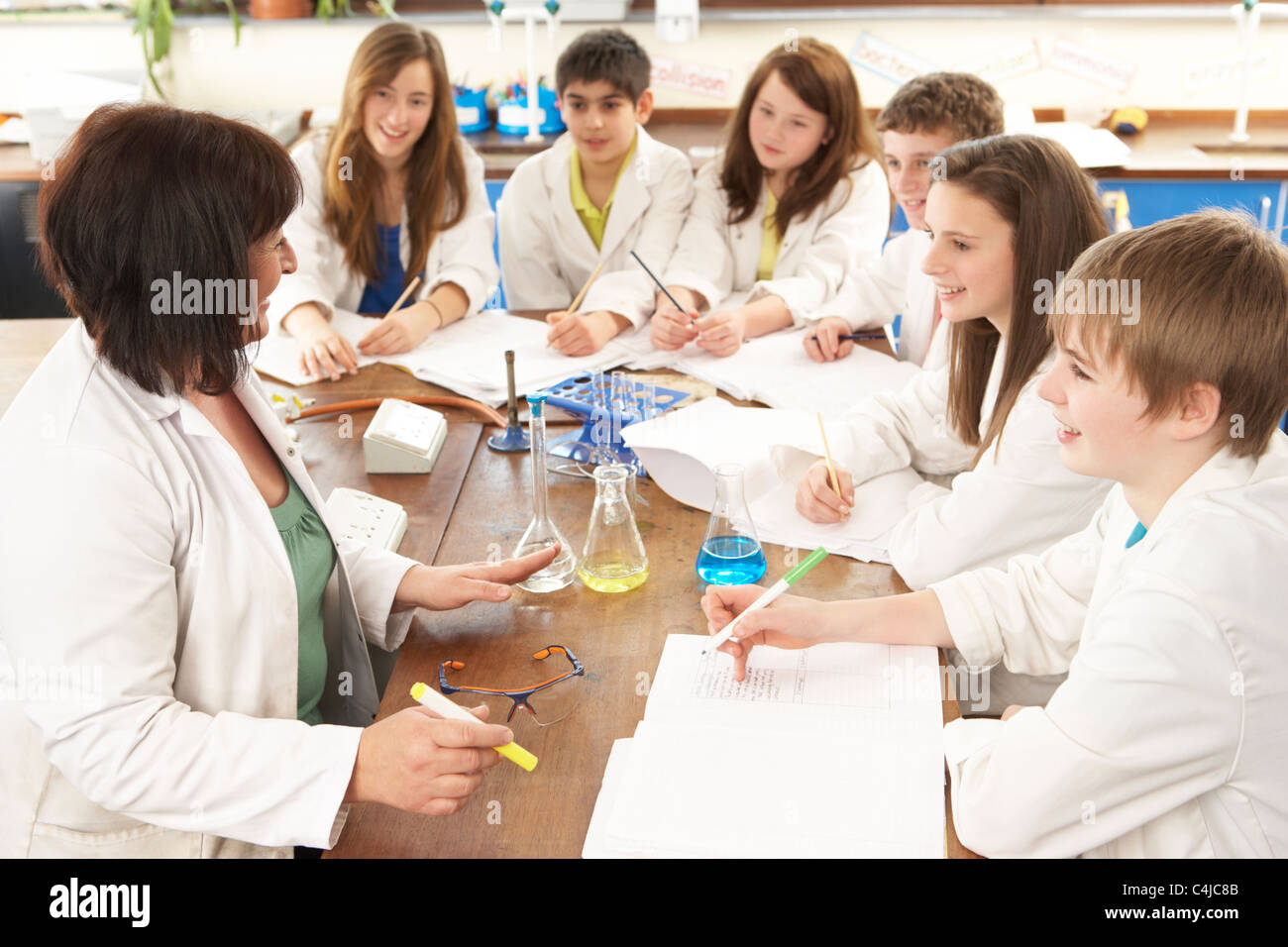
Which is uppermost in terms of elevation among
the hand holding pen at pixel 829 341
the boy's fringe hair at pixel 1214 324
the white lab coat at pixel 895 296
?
the boy's fringe hair at pixel 1214 324

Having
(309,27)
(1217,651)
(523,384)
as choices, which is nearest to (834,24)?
(309,27)

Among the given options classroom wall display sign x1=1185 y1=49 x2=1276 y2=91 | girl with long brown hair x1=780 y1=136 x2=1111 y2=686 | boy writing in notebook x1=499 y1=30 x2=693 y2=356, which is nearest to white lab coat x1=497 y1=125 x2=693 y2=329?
boy writing in notebook x1=499 y1=30 x2=693 y2=356

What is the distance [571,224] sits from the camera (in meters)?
2.97

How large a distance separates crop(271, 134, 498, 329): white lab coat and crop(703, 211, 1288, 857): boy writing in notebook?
168 centimetres

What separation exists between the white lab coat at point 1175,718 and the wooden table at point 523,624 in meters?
0.10

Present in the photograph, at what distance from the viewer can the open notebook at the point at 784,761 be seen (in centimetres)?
101

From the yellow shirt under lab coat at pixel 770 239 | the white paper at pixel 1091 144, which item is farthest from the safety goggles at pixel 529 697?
the white paper at pixel 1091 144

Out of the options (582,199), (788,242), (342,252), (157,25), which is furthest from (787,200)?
(157,25)

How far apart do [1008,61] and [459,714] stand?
376cm

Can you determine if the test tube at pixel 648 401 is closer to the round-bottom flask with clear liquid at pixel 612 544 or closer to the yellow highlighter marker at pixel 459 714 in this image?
the round-bottom flask with clear liquid at pixel 612 544

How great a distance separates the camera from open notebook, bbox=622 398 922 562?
1583 mm

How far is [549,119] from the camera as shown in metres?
4.06

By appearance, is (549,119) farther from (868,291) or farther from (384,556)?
(384,556)
